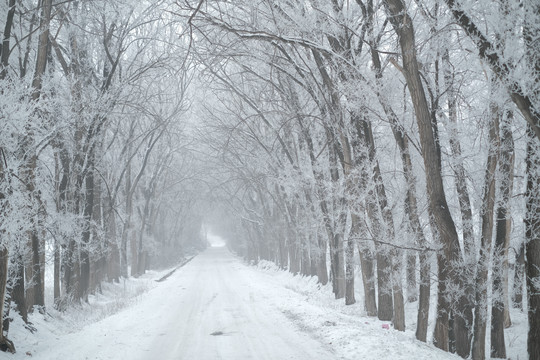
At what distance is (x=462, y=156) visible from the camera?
9445 mm

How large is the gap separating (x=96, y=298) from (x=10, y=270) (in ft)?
33.7

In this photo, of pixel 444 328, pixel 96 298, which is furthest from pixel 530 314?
pixel 96 298

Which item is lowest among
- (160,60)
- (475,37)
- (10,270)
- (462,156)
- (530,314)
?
(530,314)

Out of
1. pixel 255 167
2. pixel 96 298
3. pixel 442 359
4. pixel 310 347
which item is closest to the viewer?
pixel 442 359

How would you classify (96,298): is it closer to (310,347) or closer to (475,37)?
(310,347)

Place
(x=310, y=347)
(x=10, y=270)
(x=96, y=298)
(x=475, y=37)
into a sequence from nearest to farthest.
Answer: (x=475, y=37), (x=310, y=347), (x=10, y=270), (x=96, y=298)

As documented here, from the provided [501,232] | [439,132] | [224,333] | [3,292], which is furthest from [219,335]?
[439,132]

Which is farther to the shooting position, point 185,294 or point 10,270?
point 185,294

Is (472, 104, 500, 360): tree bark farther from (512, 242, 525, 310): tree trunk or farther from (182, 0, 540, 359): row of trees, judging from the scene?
(512, 242, 525, 310): tree trunk

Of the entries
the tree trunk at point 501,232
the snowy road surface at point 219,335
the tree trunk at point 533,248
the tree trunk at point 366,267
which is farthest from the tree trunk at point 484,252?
the tree trunk at point 366,267

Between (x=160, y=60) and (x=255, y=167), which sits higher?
(x=160, y=60)

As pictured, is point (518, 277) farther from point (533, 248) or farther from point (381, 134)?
point (533, 248)

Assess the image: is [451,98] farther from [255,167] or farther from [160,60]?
[255,167]

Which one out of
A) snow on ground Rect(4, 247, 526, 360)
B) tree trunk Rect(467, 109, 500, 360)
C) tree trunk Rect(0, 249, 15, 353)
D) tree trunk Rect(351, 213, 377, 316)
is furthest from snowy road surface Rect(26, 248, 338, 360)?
tree trunk Rect(467, 109, 500, 360)
